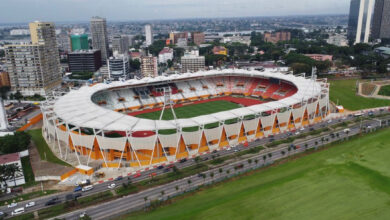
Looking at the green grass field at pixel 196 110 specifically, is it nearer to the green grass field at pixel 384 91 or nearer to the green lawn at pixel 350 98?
the green lawn at pixel 350 98

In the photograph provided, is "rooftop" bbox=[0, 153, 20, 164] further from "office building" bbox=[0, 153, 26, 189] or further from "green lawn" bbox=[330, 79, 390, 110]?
"green lawn" bbox=[330, 79, 390, 110]

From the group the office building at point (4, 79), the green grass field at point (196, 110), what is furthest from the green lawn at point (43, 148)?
the office building at point (4, 79)

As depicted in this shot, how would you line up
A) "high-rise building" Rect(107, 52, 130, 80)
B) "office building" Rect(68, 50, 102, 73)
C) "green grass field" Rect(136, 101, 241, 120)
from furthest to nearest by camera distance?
"office building" Rect(68, 50, 102, 73) → "high-rise building" Rect(107, 52, 130, 80) → "green grass field" Rect(136, 101, 241, 120)

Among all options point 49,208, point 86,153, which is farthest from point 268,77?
point 49,208

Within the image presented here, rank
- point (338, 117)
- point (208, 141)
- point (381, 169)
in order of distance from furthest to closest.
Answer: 1. point (338, 117)
2. point (208, 141)
3. point (381, 169)

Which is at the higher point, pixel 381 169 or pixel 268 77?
pixel 268 77

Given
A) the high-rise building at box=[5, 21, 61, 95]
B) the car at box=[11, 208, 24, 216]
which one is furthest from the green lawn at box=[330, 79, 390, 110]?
the high-rise building at box=[5, 21, 61, 95]

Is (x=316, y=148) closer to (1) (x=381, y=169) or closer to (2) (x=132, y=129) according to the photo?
(1) (x=381, y=169)
